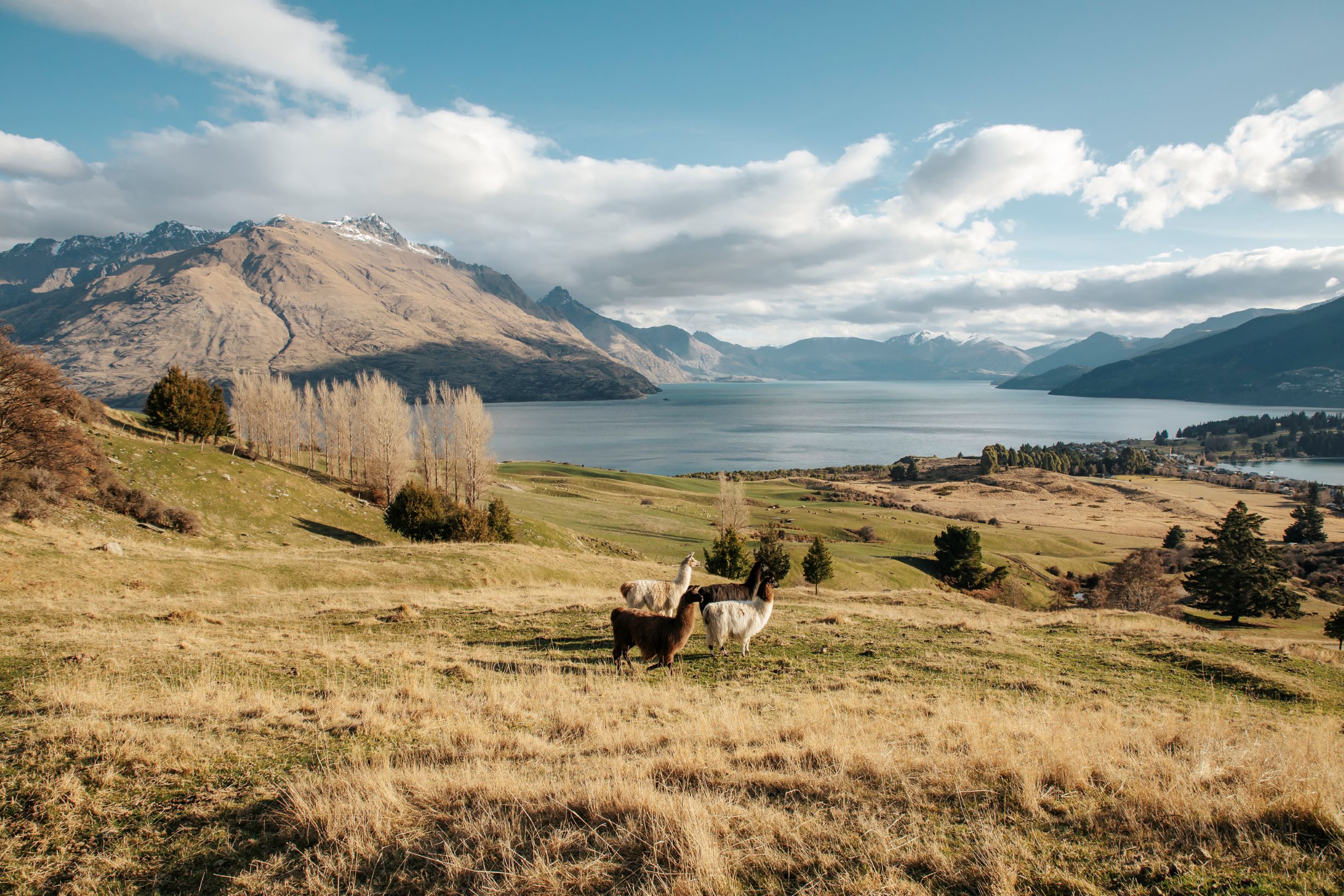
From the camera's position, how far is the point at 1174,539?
71438 millimetres

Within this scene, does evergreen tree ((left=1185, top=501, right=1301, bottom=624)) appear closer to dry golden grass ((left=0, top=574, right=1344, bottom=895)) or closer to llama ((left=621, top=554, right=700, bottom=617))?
dry golden grass ((left=0, top=574, right=1344, bottom=895))

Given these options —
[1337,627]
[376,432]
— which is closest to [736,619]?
[1337,627]

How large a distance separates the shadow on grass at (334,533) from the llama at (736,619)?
107 feet

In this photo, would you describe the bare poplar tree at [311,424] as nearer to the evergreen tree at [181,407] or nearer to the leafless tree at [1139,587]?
the evergreen tree at [181,407]

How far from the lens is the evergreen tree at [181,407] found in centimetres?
5162

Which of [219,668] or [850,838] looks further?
[219,668]

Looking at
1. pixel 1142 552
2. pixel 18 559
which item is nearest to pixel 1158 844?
pixel 18 559

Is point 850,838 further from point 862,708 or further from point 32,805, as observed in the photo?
point 32,805

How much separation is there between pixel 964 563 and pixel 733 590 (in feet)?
151

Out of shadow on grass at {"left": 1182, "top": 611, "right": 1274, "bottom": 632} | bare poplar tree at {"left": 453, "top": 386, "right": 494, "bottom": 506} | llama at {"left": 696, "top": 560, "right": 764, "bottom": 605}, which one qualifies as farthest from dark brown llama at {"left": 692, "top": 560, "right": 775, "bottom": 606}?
bare poplar tree at {"left": 453, "top": 386, "right": 494, "bottom": 506}

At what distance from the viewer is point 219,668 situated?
991cm

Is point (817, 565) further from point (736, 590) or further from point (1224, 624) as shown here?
point (736, 590)

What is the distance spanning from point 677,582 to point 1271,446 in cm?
25466

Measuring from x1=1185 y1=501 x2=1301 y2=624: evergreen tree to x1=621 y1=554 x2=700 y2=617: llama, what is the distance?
37351 mm
